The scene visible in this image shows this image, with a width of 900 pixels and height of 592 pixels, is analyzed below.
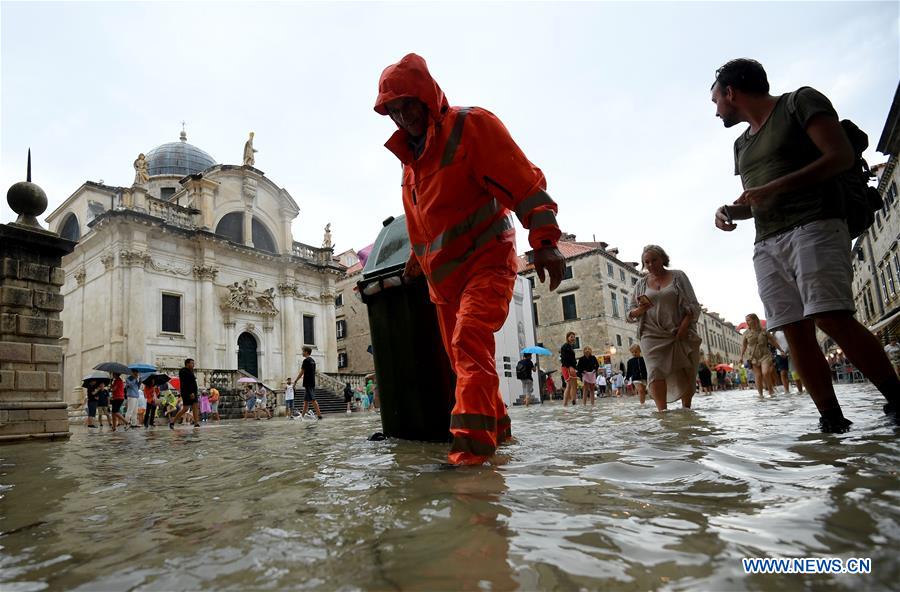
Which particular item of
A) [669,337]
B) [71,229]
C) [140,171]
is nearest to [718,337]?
[140,171]

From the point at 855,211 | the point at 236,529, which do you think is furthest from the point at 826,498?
the point at 855,211

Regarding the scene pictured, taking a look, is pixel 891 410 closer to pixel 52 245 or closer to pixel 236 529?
pixel 236 529

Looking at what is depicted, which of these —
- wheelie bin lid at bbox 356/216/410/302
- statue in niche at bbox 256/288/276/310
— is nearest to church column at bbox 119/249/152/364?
statue in niche at bbox 256/288/276/310

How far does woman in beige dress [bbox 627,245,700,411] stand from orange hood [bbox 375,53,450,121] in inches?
135

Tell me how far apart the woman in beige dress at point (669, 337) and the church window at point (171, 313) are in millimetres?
23498

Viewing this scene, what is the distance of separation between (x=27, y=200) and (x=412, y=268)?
296 inches

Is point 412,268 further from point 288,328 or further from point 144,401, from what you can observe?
point 288,328

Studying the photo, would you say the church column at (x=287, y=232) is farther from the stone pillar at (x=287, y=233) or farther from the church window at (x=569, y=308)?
the church window at (x=569, y=308)

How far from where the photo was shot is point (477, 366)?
2367mm

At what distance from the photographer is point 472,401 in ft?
7.50

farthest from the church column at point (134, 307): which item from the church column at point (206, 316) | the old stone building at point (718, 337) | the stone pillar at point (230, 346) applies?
the old stone building at point (718, 337)

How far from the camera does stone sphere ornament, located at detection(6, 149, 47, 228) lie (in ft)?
24.7

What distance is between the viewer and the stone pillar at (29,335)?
23.2 ft

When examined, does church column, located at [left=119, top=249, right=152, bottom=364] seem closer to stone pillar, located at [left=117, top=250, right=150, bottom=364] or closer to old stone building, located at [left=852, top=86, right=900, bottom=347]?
stone pillar, located at [left=117, top=250, right=150, bottom=364]
